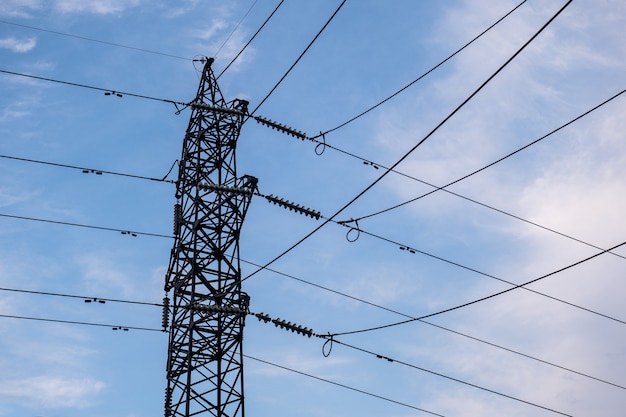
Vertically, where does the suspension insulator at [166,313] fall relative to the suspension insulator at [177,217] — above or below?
below

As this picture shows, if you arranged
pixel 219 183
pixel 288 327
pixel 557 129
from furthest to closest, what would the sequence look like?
pixel 219 183, pixel 288 327, pixel 557 129

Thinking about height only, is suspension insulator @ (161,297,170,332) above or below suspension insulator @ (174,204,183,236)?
below

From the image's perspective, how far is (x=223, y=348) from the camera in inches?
795

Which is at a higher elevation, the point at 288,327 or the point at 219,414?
the point at 288,327

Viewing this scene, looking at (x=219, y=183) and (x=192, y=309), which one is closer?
(x=192, y=309)

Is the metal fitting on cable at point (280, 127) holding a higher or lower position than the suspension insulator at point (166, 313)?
higher

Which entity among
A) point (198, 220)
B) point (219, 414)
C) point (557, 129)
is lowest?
point (219, 414)

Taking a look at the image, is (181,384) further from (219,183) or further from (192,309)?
(219,183)

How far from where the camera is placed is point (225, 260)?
70.2ft

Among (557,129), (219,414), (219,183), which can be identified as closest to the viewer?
(557,129)

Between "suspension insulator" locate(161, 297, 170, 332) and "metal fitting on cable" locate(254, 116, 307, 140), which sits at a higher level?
"metal fitting on cable" locate(254, 116, 307, 140)

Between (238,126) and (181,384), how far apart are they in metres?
8.31

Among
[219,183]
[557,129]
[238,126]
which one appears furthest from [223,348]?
[557,129]

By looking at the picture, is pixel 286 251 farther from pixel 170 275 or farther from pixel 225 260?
pixel 170 275
